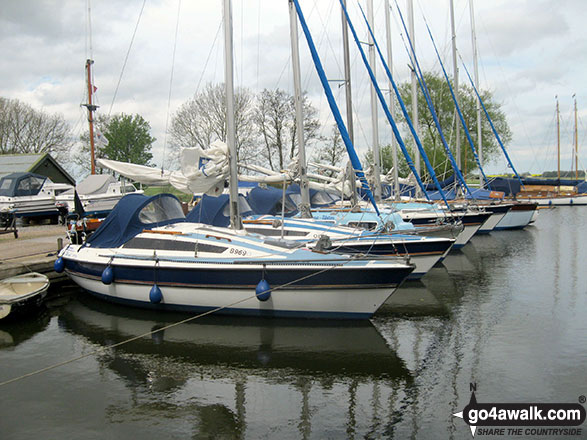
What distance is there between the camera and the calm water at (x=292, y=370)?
6.48 metres

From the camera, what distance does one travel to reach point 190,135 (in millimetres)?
40938

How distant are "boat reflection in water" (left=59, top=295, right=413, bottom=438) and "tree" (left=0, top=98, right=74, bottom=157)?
4461 cm

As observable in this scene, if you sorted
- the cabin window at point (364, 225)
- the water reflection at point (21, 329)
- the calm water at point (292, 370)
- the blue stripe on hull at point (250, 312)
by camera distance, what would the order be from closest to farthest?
1. the calm water at point (292, 370)
2. the water reflection at point (21, 329)
3. the blue stripe on hull at point (250, 312)
4. the cabin window at point (364, 225)

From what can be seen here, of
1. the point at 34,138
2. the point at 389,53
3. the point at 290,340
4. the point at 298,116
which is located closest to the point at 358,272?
the point at 290,340

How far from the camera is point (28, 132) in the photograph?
49562 mm

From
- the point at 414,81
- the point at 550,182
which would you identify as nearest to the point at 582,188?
the point at 550,182

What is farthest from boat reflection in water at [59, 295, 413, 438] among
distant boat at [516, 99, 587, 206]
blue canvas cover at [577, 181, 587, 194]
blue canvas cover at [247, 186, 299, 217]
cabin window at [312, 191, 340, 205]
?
blue canvas cover at [577, 181, 587, 194]

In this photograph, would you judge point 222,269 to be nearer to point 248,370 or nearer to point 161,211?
point 248,370

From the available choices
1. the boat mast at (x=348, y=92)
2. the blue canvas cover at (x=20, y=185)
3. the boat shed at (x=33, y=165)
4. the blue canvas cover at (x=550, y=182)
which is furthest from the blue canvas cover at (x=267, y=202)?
the blue canvas cover at (x=550, y=182)

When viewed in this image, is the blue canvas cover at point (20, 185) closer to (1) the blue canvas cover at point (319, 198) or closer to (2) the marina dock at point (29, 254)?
(2) the marina dock at point (29, 254)

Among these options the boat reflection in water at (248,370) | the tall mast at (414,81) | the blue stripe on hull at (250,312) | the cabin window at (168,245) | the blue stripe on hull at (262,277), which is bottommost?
the boat reflection in water at (248,370)

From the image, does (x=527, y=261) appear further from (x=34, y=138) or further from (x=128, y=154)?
(x=34, y=138)

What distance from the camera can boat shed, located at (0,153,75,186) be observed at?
33.2m

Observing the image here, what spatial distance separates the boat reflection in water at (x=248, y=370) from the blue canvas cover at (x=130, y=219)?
6.56 feet
